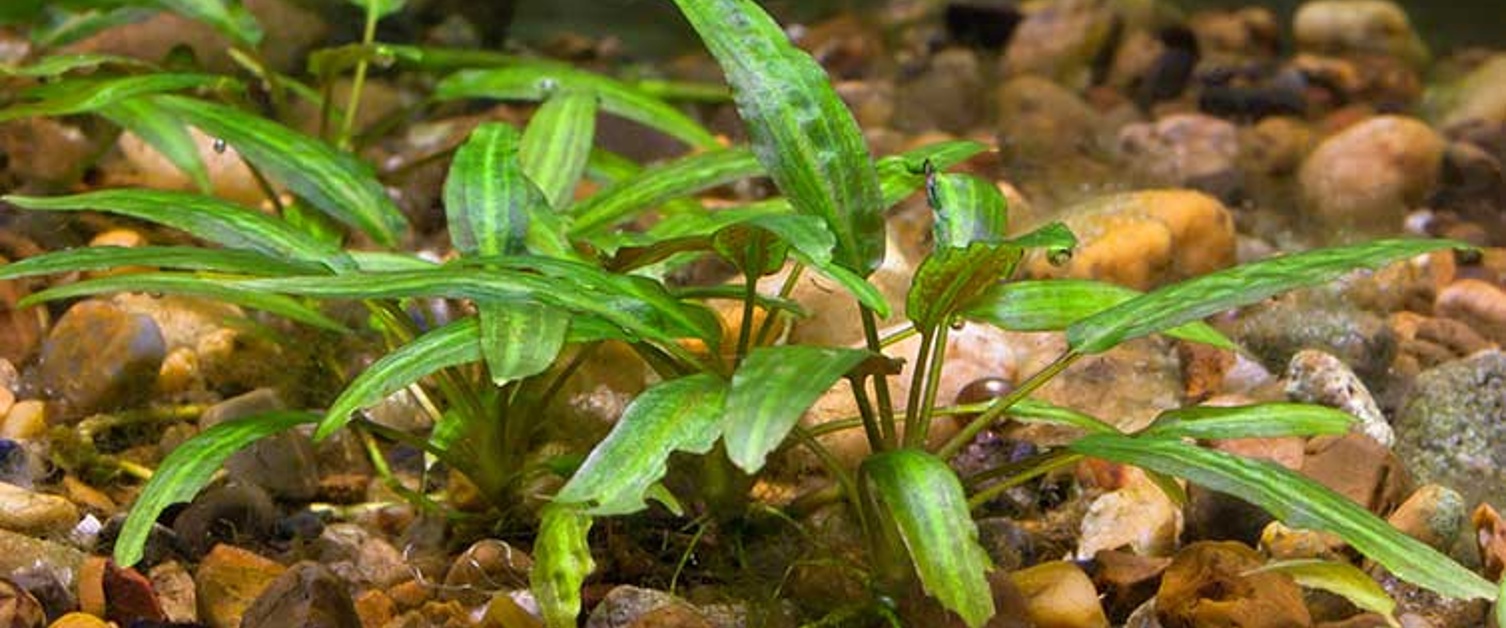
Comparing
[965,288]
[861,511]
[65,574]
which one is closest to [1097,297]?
[965,288]

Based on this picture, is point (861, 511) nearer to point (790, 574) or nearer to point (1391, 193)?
point (790, 574)

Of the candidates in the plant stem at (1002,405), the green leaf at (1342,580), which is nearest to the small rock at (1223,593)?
the green leaf at (1342,580)

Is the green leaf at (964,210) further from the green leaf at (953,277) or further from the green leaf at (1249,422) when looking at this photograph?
the green leaf at (1249,422)

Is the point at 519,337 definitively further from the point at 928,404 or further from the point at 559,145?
the point at 559,145

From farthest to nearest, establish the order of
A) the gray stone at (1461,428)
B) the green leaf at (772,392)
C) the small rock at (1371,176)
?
the small rock at (1371,176)
the gray stone at (1461,428)
the green leaf at (772,392)

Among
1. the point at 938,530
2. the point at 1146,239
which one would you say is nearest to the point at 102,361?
the point at 938,530

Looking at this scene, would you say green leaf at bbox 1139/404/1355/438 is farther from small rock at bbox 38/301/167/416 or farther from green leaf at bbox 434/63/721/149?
small rock at bbox 38/301/167/416

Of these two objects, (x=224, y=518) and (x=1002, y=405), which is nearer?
(x=1002, y=405)
